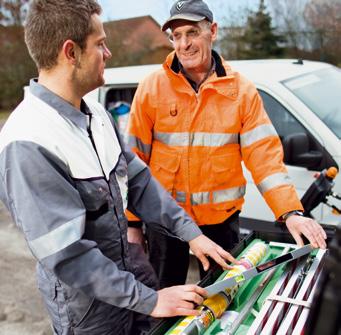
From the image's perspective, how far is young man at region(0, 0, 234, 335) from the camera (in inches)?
48.4

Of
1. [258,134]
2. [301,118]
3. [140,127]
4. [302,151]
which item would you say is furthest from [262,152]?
[301,118]

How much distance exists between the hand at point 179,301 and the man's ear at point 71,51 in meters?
0.78

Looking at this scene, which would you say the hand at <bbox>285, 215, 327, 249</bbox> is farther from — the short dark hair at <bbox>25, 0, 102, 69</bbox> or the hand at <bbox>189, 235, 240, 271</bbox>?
the short dark hair at <bbox>25, 0, 102, 69</bbox>

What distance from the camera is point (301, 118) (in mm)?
3260

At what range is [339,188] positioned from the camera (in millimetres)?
3160

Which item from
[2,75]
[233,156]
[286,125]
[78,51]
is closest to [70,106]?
[78,51]

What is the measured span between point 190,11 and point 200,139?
637mm

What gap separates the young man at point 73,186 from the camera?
4.04 ft

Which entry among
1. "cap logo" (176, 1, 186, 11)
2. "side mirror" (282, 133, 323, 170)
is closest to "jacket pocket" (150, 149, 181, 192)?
"cap logo" (176, 1, 186, 11)

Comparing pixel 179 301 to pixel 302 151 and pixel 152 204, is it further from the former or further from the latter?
pixel 302 151

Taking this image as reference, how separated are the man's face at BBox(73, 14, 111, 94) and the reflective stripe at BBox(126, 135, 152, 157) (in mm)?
888

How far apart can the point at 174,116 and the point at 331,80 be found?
6.96 ft

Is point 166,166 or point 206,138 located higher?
point 206,138

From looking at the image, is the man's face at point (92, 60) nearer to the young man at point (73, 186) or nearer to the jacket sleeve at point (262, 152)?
the young man at point (73, 186)
